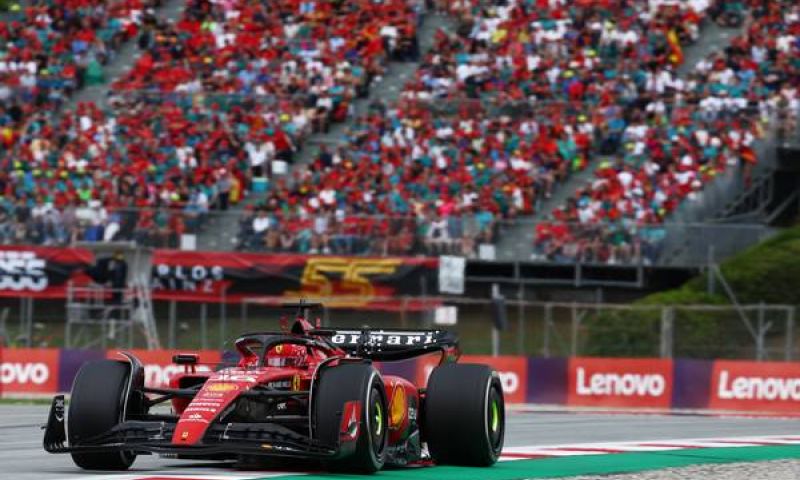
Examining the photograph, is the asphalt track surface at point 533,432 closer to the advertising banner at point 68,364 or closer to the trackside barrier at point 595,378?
the trackside barrier at point 595,378

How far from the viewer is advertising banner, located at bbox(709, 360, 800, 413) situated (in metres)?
28.1

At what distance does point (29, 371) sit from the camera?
97.4 feet

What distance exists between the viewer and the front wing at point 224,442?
12117 mm

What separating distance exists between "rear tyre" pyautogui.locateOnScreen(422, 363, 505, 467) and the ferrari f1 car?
0.03 ft

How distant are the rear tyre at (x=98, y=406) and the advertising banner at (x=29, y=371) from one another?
54.6ft

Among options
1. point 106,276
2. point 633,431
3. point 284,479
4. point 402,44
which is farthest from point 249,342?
point 402,44

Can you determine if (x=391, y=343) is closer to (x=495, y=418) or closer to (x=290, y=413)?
(x=495, y=418)

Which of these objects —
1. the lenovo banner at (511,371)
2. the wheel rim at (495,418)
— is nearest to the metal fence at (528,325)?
the lenovo banner at (511,371)

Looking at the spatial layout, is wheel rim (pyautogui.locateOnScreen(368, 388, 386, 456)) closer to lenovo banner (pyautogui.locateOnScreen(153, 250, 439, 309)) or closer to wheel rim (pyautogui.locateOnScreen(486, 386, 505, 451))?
wheel rim (pyautogui.locateOnScreen(486, 386, 505, 451))

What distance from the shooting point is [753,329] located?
29.0 m

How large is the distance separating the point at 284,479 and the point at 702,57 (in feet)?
86.6

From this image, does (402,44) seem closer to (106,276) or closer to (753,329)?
(106,276)

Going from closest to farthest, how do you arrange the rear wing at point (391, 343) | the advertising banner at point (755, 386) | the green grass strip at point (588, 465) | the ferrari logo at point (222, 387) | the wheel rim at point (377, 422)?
the ferrari logo at point (222, 387)
the wheel rim at point (377, 422)
the green grass strip at point (588, 465)
the rear wing at point (391, 343)
the advertising banner at point (755, 386)

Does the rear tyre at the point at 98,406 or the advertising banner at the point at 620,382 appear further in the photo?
the advertising banner at the point at 620,382
